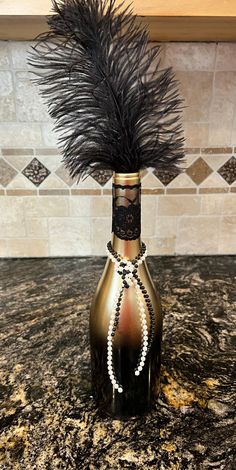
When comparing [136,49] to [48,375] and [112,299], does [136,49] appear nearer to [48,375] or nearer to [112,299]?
[112,299]

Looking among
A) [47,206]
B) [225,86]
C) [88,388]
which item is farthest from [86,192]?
[88,388]

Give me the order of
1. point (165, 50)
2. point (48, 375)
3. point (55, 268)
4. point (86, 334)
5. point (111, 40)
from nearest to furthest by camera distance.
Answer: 1. point (111, 40)
2. point (48, 375)
3. point (86, 334)
4. point (165, 50)
5. point (55, 268)

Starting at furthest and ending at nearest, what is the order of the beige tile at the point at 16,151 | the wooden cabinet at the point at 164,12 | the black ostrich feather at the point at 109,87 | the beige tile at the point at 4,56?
1. the beige tile at the point at 16,151
2. the beige tile at the point at 4,56
3. the wooden cabinet at the point at 164,12
4. the black ostrich feather at the point at 109,87

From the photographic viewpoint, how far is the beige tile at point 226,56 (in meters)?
0.82

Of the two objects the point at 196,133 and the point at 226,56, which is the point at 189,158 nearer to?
the point at 196,133

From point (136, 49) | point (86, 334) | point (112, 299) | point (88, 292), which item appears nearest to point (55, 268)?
point (88, 292)

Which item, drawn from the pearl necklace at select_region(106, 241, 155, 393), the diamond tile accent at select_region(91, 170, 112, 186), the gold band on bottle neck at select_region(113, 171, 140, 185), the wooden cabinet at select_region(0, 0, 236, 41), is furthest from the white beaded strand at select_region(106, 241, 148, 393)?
the diamond tile accent at select_region(91, 170, 112, 186)

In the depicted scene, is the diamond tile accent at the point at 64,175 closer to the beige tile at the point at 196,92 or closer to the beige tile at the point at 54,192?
the beige tile at the point at 54,192

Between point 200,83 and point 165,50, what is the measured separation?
0.11 metres

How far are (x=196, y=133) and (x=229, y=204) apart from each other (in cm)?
22

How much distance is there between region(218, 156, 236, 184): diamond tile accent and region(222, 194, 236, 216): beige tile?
0.05 metres

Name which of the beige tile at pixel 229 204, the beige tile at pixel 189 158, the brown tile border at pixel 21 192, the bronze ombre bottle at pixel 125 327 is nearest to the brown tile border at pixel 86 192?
the brown tile border at pixel 21 192

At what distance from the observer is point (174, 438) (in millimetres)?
467

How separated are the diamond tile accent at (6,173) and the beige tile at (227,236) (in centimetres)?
60
